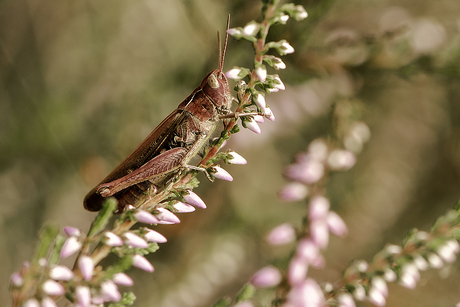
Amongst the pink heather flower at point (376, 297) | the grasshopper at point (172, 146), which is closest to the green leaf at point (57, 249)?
the grasshopper at point (172, 146)

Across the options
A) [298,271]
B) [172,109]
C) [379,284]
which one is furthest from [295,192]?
[172,109]

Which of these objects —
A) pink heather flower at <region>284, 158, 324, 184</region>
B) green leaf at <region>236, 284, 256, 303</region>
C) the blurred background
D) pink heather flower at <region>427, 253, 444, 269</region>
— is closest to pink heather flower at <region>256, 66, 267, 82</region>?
pink heather flower at <region>284, 158, 324, 184</region>

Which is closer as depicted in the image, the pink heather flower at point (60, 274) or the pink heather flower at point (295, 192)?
the pink heather flower at point (60, 274)

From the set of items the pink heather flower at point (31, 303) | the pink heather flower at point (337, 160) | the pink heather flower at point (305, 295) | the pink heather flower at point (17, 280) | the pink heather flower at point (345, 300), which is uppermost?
the pink heather flower at point (17, 280)

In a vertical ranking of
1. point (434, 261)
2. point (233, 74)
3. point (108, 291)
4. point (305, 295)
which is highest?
point (233, 74)

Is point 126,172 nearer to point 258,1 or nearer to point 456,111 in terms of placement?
point 258,1

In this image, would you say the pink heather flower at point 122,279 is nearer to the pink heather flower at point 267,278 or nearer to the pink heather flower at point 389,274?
the pink heather flower at point 267,278

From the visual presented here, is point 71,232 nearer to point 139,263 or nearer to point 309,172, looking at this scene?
point 139,263
